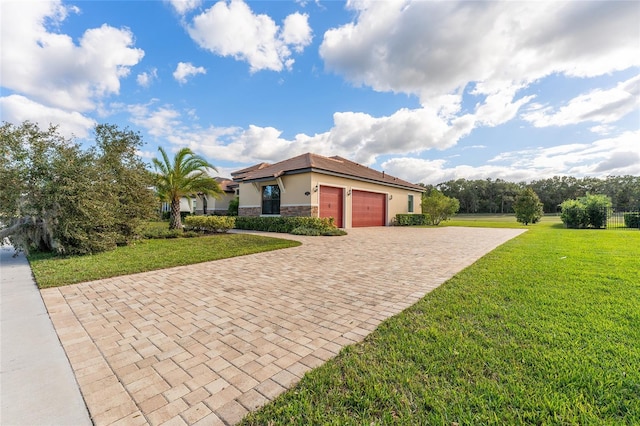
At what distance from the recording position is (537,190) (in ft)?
198

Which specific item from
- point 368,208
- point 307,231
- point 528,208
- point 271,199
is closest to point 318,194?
point 307,231

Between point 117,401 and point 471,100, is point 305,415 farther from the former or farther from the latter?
point 471,100

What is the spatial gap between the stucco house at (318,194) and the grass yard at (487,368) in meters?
11.8

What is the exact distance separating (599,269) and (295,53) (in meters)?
13.9

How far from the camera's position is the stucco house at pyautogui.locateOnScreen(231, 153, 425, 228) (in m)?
15.3

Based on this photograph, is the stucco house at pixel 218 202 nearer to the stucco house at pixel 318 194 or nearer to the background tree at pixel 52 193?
the stucco house at pixel 318 194

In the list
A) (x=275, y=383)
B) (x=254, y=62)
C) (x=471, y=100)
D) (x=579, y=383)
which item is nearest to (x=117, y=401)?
(x=275, y=383)

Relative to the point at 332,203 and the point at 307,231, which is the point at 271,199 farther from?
the point at 307,231

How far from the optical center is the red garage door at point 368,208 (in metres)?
18.1

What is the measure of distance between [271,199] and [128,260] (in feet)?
36.0

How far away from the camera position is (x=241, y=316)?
3469mm

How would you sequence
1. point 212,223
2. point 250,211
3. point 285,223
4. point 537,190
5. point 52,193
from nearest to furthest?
point 52,193 < point 212,223 < point 285,223 < point 250,211 < point 537,190

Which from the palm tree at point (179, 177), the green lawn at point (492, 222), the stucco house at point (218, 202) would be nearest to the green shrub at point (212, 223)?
the palm tree at point (179, 177)

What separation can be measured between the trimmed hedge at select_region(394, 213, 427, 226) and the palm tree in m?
14.5
